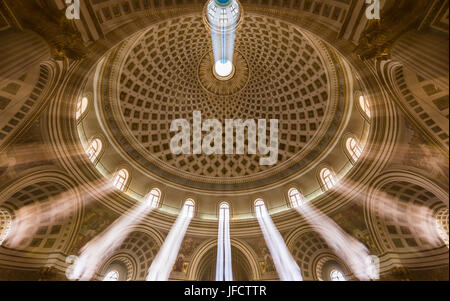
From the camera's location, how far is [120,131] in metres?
22.0

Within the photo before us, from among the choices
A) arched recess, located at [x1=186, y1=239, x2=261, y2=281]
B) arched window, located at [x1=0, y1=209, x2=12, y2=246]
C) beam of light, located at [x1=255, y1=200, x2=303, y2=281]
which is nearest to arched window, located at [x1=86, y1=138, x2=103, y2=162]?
arched window, located at [x1=0, y1=209, x2=12, y2=246]

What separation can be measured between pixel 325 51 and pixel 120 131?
726 inches

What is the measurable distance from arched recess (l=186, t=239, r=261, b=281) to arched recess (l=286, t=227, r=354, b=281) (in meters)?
3.32

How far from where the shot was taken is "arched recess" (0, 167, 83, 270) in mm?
15031

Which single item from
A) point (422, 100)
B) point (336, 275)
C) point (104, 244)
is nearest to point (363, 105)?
point (422, 100)

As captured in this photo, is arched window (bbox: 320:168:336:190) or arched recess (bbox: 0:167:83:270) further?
arched window (bbox: 320:168:336:190)

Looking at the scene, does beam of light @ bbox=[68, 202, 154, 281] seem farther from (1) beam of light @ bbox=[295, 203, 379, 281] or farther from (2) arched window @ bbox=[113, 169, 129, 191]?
(1) beam of light @ bbox=[295, 203, 379, 281]

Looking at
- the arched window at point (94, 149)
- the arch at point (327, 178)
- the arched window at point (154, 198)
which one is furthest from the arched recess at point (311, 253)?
the arched window at point (94, 149)

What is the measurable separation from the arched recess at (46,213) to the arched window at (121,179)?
3546mm

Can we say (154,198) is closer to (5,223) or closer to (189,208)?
(189,208)

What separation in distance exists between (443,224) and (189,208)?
18363 millimetres

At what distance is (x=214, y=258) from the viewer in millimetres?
22375

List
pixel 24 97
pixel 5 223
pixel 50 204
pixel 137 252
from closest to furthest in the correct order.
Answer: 1. pixel 24 97
2. pixel 5 223
3. pixel 50 204
4. pixel 137 252
